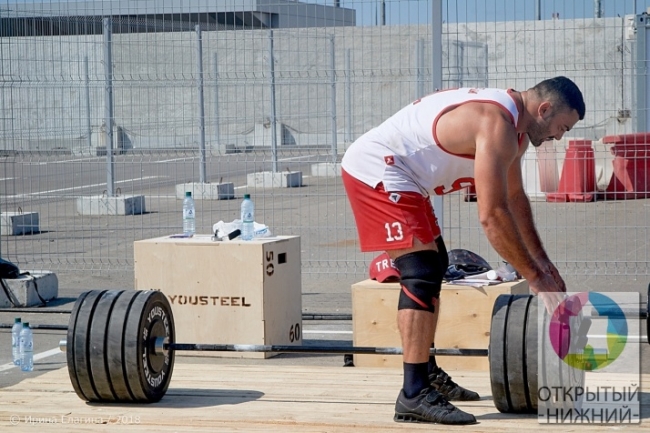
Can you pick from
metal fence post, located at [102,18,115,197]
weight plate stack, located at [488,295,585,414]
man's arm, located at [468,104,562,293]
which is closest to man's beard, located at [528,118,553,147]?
man's arm, located at [468,104,562,293]

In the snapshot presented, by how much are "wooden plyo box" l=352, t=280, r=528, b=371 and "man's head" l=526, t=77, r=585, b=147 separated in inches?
80.3

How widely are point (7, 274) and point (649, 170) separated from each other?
787cm

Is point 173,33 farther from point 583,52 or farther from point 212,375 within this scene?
point 212,375

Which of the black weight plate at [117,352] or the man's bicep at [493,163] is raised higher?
the man's bicep at [493,163]

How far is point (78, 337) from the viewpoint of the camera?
17.3ft

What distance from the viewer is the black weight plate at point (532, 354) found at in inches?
190

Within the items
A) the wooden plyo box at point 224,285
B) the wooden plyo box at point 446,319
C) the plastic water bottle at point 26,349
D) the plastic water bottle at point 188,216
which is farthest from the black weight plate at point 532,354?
the plastic water bottle at point 188,216

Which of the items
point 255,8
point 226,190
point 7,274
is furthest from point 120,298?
point 226,190

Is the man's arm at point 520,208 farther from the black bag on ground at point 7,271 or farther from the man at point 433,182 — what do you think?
the black bag on ground at point 7,271

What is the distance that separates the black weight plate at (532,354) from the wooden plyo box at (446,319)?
5.31ft

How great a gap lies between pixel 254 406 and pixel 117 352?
0.74 meters

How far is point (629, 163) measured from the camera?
46.0 ft

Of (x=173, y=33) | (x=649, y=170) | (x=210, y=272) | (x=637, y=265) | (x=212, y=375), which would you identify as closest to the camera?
(x=212, y=375)

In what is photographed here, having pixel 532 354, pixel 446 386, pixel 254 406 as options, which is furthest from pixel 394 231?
pixel 254 406
